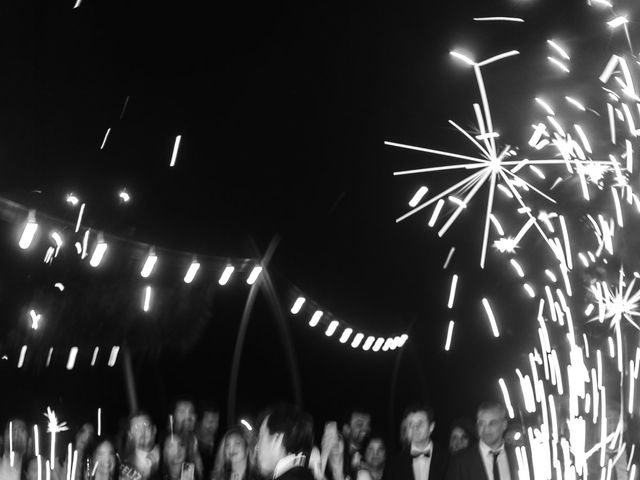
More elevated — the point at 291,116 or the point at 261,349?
the point at 291,116

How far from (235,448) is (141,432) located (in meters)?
1.35

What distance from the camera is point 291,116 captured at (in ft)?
95.2

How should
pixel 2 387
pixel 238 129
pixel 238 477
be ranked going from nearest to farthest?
1. pixel 238 477
2. pixel 2 387
3. pixel 238 129

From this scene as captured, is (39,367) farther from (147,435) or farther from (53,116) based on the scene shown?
(147,435)

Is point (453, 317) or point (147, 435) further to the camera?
point (453, 317)

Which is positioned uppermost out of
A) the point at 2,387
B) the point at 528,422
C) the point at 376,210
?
the point at 376,210

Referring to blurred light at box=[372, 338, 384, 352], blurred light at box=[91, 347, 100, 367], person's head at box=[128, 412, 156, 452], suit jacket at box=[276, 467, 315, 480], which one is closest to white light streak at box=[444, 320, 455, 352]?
blurred light at box=[372, 338, 384, 352]

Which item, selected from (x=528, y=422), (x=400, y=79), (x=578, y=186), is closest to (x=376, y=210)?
(x=400, y=79)

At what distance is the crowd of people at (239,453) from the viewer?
8.99 m

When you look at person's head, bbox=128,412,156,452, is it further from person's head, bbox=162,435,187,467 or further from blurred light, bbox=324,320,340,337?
blurred light, bbox=324,320,340,337

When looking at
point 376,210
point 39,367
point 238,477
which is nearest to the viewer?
point 238,477

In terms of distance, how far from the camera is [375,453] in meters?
12.1

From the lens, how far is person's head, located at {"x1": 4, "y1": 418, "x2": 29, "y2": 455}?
1098 centimetres

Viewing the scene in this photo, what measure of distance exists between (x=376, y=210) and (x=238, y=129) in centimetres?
556
